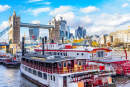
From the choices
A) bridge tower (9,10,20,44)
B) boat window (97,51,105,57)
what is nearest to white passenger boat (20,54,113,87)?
boat window (97,51,105,57)

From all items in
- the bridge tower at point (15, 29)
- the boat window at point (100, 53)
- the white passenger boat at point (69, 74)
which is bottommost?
the white passenger boat at point (69, 74)

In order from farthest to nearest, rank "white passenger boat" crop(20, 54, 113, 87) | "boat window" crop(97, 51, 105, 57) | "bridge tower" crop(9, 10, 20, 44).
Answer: "bridge tower" crop(9, 10, 20, 44), "boat window" crop(97, 51, 105, 57), "white passenger boat" crop(20, 54, 113, 87)

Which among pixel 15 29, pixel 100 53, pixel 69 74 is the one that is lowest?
pixel 69 74

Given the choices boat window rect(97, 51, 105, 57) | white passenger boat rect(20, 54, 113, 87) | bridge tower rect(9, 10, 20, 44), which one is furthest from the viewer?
bridge tower rect(9, 10, 20, 44)

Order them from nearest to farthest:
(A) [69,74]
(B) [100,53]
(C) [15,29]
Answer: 1. (A) [69,74]
2. (B) [100,53]
3. (C) [15,29]

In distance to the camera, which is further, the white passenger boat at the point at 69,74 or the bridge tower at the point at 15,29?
the bridge tower at the point at 15,29

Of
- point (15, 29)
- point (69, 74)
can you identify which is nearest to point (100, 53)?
point (69, 74)

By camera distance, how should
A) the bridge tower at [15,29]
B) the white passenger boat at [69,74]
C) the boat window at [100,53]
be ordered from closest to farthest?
the white passenger boat at [69,74] → the boat window at [100,53] → the bridge tower at [15,29]

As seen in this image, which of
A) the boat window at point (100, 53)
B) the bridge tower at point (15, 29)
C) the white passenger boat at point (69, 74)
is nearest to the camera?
the white passenger boat at point (69, 74)

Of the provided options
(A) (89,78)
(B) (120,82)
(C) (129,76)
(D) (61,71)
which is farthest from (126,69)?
(D) (61,71)

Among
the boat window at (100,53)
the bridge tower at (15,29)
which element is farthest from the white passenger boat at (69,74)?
the bridge tower at (15,29)

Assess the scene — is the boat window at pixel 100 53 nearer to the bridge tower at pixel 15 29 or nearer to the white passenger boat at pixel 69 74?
the white passenger boat at pixel 69 74

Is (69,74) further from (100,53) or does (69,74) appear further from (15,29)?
(15,29)

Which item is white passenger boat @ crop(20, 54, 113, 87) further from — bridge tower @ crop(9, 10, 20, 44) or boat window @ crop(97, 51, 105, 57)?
bridge tower @ crop(9, 10, 20, 44)
